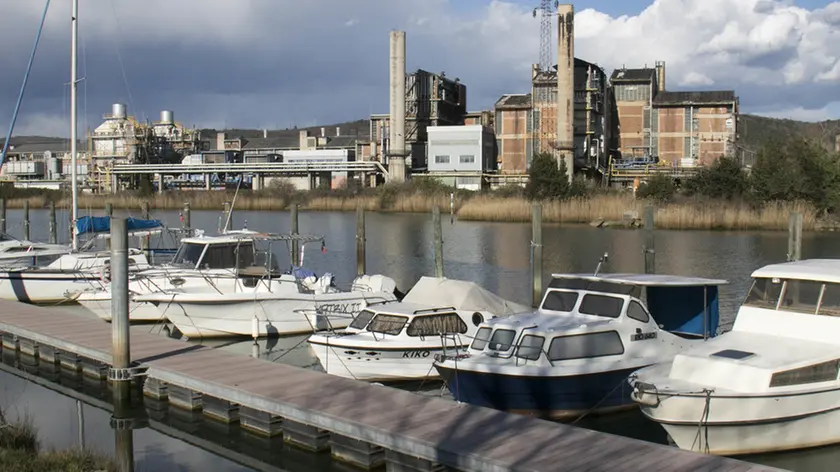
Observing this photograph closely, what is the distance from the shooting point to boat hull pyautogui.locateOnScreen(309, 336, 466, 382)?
1969 centimetres

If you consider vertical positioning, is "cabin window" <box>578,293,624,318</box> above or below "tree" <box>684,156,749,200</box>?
below

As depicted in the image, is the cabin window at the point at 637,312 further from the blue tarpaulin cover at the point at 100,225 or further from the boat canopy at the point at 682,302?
the blue tarpaulin cover at the point at 100,225

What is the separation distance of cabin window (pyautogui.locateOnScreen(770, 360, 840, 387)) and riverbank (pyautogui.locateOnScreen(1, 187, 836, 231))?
32.0 m

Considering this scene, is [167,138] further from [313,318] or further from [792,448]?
[792,448]

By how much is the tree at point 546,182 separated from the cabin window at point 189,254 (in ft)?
166

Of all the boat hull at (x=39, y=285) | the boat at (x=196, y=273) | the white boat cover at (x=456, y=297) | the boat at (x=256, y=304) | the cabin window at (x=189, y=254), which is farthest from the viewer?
the boat hull at (x=39, y=285)

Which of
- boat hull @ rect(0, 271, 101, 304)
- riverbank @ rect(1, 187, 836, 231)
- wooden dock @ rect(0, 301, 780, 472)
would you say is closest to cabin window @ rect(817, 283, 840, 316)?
wooden dock @ rect(0, 301, 780, 472)

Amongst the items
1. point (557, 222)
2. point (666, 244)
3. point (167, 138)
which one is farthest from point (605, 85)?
point (167, 138)

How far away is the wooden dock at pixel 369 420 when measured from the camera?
38.9ft

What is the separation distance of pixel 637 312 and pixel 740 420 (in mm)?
4340

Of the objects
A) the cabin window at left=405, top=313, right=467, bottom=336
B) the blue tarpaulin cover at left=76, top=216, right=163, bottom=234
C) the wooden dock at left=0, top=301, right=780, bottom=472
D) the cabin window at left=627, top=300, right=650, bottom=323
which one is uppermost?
the blue tarpaulin cover at left=76, top=216, right=163, bottom=234

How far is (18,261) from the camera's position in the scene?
34.0 metres

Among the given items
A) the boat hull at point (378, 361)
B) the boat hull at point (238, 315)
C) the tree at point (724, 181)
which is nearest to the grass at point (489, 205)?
the tree at point (724, 181)

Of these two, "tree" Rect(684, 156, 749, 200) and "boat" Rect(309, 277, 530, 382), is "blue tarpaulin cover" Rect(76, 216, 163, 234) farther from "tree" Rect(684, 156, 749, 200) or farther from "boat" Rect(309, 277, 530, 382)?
"tree" Rect(684, 156, 749, 200)
